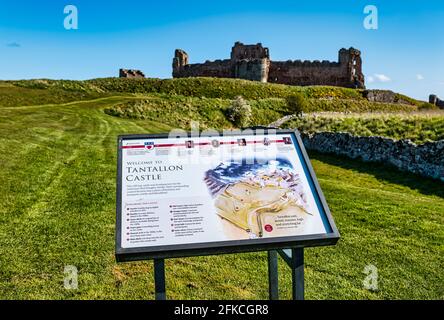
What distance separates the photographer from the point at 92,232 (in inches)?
304

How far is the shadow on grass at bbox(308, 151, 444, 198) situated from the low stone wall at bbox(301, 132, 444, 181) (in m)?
0.23

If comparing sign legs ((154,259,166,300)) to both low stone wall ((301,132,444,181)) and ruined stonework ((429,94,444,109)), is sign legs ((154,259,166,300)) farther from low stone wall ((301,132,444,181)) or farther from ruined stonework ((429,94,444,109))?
ruined stonework ((429,94,444,109))

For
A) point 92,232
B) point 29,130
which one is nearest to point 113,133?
point 29,130

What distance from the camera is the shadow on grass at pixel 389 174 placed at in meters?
13.0

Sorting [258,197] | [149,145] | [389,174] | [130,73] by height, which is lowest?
[389,174]

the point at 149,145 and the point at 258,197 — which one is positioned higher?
the point at 149,145

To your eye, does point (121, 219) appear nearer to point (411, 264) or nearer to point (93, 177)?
point (411, 264)

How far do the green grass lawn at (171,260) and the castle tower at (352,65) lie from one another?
59.2 m

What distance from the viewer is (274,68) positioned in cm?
7231

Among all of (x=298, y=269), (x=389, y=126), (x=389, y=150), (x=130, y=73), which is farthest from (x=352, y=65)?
(x=298, y=269)

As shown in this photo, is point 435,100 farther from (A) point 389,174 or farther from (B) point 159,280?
(B) point 159,280

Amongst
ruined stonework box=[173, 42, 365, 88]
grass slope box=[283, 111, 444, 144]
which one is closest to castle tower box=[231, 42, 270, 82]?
ruined stonework box=[173, 42, 365, 88]

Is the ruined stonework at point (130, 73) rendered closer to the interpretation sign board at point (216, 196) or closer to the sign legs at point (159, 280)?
the interpretation sign board at point (216, 196)

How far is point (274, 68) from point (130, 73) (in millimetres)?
23171
